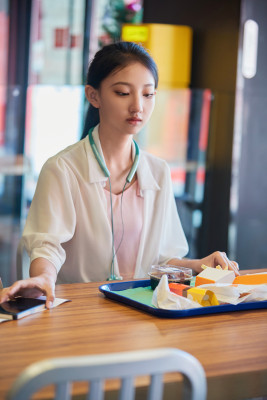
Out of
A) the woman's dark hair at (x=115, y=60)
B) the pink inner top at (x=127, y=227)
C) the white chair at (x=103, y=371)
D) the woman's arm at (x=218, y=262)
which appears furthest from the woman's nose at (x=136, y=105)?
the white chair at (x=103, y=371)

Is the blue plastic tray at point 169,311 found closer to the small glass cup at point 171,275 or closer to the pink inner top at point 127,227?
the small glass cup at point 171,275

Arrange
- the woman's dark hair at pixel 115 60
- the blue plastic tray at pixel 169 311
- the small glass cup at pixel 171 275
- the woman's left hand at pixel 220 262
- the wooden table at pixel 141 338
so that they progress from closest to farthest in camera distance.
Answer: the wooden table at pixel 141 338, the blue plastic tray at pixel 169 311, the small glass cup at pixel 171 275, the woman's left hand at pixel 220 262, the woman's dark hair at pixel 115 60

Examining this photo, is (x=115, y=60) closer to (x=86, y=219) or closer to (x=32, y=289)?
(x=86, y=219)

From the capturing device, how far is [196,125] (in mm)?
4090

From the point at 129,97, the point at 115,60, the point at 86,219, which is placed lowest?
the point at 86,219

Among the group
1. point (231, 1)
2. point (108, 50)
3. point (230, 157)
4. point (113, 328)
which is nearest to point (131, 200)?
point (108, 50)

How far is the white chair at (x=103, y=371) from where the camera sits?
0.73m

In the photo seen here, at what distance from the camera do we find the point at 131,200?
7.07ft

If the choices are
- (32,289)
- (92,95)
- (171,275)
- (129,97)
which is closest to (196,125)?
(92,95)

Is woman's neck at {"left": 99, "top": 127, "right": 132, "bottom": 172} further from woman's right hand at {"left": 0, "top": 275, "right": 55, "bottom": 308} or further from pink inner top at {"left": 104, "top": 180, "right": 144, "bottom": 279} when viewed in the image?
woman's right hand at {"left": 0, "top": 275, "right": 55, "bottom": 308}

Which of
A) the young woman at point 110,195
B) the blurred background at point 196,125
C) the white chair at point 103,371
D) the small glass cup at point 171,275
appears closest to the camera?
the white chair at point 103,371

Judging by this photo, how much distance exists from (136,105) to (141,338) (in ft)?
2.95

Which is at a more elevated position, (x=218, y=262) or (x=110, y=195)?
(x=110, y=195)

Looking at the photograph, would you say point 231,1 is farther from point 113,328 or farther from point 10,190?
point 113,328
